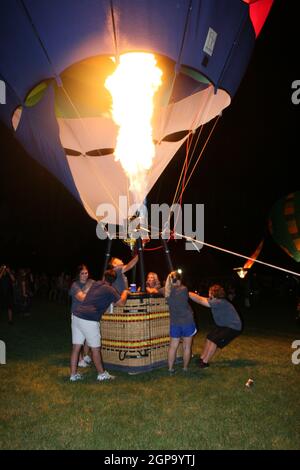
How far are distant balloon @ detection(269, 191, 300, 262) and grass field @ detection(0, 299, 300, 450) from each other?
6.30m

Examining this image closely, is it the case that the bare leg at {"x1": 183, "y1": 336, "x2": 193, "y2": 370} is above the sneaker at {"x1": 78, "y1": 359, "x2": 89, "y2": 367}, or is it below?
above

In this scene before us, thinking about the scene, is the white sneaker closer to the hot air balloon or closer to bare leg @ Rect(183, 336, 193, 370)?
bare leg @ Rect(183, 336, 193, 370)

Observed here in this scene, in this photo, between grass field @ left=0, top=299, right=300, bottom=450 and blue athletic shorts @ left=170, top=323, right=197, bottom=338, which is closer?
grass field @ left=0, top=299, right=300, bottom=450

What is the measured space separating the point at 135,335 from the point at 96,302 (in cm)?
81

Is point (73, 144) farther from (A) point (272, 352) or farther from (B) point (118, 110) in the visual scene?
(A) point (272, 352)

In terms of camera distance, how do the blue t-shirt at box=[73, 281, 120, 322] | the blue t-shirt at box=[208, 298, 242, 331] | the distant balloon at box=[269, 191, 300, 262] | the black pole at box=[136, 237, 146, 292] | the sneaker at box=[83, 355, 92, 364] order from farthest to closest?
the distant balloon at box=[269, 191, 300, 262], the sneaker at box=[83, 355, 92, 364], the blue t-shirt at box=[208, 298, 242, 331], the black pole at box=[136, 237, 146, 292], the blue t-shirt at box=[73, 281, 120, 322]

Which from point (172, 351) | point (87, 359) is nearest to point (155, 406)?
point (172, 351)

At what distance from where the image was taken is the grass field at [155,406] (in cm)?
334

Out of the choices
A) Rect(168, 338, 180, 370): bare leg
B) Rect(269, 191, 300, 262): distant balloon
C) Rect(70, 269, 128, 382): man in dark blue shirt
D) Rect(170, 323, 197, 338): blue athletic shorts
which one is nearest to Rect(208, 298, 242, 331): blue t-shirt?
Rect(170, 323, 197, 338): blue athletic shorts

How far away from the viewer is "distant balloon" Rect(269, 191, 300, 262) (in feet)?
39.9

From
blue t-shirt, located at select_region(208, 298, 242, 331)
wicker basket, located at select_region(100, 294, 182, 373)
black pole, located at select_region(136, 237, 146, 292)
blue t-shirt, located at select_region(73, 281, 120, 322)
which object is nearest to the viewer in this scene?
blue t-shirt, located at select_region(73, 281, 120, 322)

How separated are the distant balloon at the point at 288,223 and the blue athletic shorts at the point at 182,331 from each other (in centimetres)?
771

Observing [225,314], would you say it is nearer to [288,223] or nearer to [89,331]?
[89,331]
